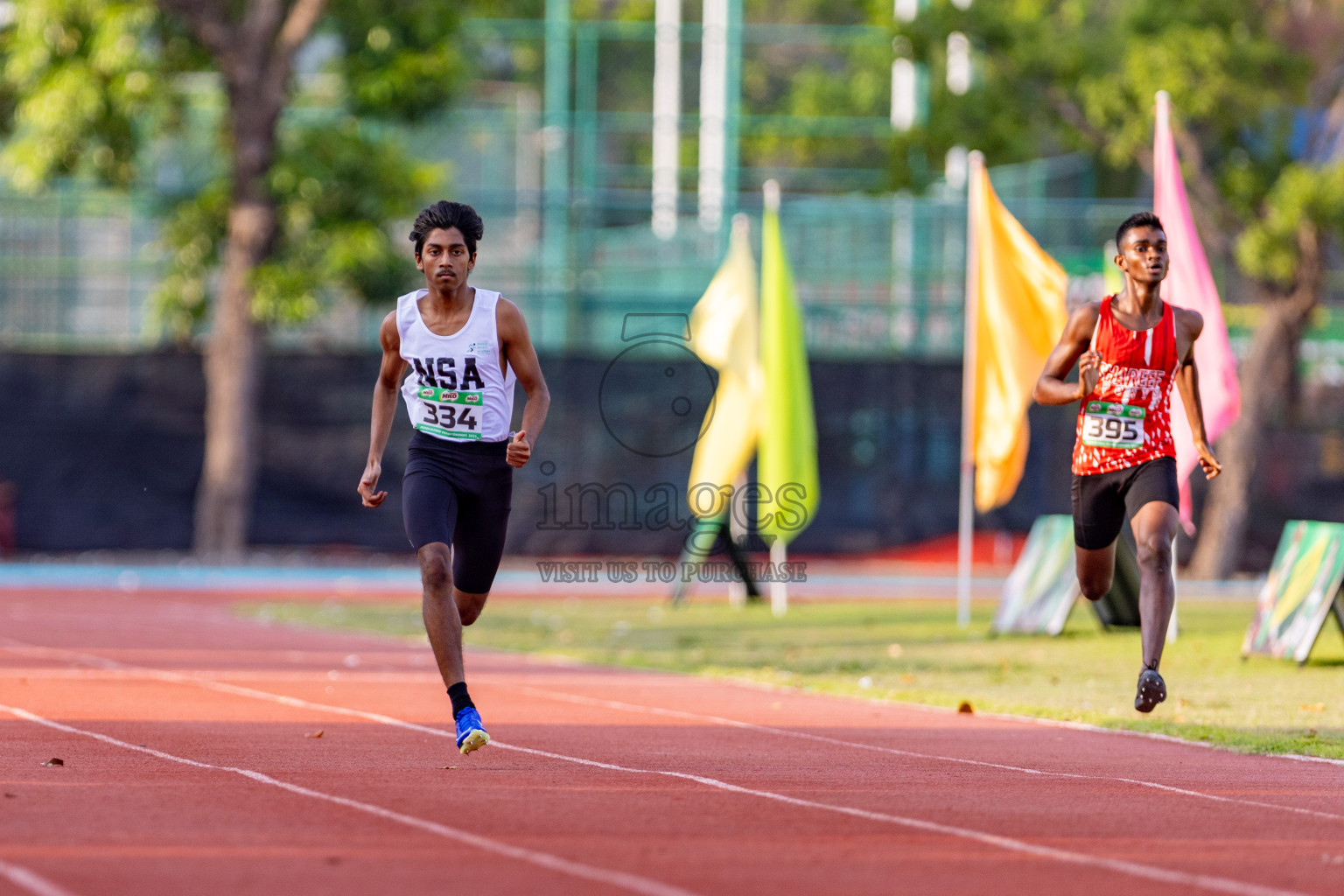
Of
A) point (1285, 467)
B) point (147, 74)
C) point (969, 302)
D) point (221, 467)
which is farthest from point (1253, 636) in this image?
point (147, 74)

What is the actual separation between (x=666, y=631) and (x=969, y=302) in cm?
369

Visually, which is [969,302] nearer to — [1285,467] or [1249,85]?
[1249,85]

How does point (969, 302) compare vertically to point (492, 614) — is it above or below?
above

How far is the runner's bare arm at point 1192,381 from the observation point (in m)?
8.84

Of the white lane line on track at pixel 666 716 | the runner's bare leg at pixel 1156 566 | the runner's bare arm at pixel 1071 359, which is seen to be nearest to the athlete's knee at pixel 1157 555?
the runner's bare leg at pixel 1156 566

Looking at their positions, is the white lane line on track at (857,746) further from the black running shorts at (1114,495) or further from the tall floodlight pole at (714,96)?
the tall floodlight pole at (714,96)

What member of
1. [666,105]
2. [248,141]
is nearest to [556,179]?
[666,105]

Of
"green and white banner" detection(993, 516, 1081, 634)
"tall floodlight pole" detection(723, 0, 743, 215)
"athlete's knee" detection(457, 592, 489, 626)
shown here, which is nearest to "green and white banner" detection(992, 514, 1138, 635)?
"green and white banner" detection(993, 516, 1081, 634)

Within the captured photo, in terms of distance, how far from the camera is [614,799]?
6.56 metres

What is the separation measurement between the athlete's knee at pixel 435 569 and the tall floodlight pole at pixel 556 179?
18.6 meters

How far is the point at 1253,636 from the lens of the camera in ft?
40.9

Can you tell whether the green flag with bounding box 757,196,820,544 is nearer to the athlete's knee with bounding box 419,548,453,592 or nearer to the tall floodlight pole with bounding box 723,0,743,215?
the athlete's knee with bounding box 419,548,453,592

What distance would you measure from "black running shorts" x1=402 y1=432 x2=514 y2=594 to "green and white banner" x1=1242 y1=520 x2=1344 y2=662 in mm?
6187

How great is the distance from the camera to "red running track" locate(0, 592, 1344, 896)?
5203 mm
